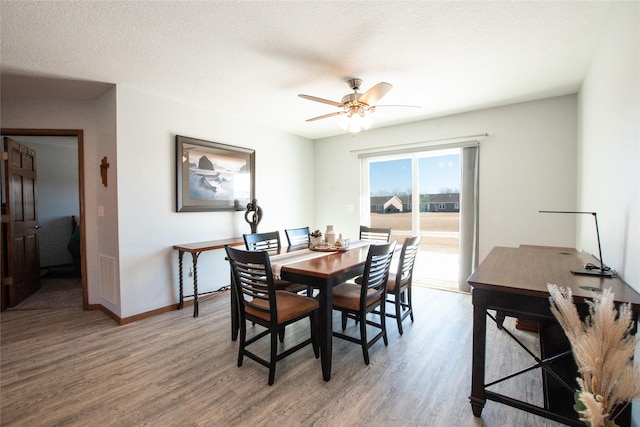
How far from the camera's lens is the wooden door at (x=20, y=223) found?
11.1ft

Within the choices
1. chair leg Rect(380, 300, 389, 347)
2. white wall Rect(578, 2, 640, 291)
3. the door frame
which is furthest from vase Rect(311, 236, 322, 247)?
the door frame

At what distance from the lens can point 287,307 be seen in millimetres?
2086

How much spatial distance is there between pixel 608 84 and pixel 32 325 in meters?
5.39

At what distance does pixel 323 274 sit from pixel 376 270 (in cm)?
51

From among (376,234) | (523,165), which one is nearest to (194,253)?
(376,234)

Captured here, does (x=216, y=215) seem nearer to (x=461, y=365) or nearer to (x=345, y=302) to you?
(x=345, y=302)

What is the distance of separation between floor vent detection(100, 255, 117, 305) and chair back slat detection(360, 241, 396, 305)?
2.66 m

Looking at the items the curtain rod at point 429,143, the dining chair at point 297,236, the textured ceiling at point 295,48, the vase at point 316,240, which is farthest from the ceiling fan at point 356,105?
the curtain rod at point 429,143

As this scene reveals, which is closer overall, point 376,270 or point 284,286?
point 376,270

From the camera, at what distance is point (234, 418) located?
166 cm

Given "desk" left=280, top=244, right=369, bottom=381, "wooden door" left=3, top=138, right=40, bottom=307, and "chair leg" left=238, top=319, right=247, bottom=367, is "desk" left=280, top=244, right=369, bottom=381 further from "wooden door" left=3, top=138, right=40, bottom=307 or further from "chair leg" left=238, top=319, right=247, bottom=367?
"wooden door" left=3, top=138, right=40, bottom=307

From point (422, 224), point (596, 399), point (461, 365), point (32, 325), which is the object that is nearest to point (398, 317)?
point (461, 365)

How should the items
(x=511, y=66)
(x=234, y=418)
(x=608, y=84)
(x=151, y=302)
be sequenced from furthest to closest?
(x=151, y=302)
(x=511, y=66)
(x=608, y=84)
(x=234, y=418)

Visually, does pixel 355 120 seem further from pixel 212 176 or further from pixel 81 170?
pixel 81 170
